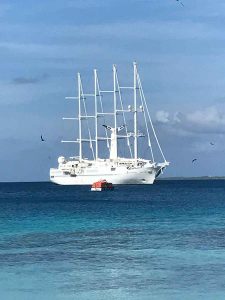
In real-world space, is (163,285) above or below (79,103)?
below

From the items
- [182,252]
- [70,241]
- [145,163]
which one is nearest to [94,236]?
[70,241]

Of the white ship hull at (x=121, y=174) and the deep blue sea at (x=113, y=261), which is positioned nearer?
the deep blue sea at (x=113, y=261)

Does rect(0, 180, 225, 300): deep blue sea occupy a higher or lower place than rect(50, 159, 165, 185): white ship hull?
lower

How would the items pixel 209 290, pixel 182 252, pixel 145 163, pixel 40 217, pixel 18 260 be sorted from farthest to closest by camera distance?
pixel 145 163 < pixel 40 217 < pixel 182 252 < pixel 18 260 < pixel 209 290

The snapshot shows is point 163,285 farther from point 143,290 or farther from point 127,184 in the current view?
point 127,184

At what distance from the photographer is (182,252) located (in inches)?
1638

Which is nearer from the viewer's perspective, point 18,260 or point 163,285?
point 163,285

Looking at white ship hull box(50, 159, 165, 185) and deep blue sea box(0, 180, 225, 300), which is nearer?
deep blue sea box(0, 180, 225, 300)

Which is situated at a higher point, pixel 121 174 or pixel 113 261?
pixel 121 174

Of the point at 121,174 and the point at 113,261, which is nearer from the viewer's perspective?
the point at 113,261

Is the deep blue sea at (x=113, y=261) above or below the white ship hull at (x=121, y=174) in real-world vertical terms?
below

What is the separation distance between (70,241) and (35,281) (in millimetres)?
15607

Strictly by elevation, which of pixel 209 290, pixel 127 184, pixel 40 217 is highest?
pixel 127 184

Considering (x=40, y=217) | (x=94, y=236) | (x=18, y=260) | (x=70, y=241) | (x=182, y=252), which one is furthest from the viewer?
(x=40, y=217)
